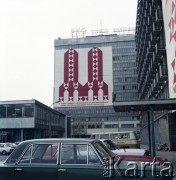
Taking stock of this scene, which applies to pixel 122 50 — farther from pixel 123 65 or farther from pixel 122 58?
pixel 123 65

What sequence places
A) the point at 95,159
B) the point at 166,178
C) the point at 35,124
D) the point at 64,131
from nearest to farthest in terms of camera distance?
the point at 166,178
the point at 95,159
the point at 35,124
the point at 64,131

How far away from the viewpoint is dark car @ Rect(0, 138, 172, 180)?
21.0ft

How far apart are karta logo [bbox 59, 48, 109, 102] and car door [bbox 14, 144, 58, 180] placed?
9118 cm

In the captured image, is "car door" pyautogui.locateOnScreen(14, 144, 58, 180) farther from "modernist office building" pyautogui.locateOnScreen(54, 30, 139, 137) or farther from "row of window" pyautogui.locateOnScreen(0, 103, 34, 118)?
"modernist office building" pyautogui.locateOnScreen(54, 30, 139, 137)

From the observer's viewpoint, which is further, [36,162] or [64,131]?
[64,131]

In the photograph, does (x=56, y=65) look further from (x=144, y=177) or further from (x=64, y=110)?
(x=144, y=177)

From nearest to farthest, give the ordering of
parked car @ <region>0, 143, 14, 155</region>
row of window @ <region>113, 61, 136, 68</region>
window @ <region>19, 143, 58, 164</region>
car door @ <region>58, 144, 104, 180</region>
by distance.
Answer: car door @ <region>58, 144, 104, 180</region>, window @ <region>19, 143, 58, 164</region>, parked car @ <region>0, 143, 14, 155</region>, row of window @ <region>113, 61, 136, 68</region>

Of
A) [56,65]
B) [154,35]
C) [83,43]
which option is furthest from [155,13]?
[83,43]

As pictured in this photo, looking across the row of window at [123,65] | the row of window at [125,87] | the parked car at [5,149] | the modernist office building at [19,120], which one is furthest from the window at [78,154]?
the row of window at [125,87]

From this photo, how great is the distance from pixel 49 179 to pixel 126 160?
1690mm

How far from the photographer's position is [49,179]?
678 centimetres

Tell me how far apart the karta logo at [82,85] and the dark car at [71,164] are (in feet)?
299

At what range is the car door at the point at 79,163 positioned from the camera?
657cm

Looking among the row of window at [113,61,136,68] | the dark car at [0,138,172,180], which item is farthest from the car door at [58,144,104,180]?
the row of window at [113,61,136,68]
